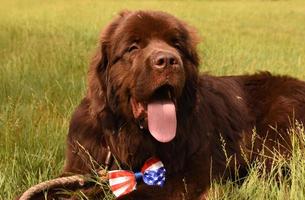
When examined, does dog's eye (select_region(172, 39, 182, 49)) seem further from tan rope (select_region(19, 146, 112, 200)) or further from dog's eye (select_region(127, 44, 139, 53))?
tan rope (select_region(19, 146, 112, 200))

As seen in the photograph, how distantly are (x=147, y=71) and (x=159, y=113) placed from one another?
300 millimetres

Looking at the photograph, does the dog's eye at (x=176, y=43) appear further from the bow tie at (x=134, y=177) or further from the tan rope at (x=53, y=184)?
the tan rope at (x=53, y=184)

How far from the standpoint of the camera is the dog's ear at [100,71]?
3936mm

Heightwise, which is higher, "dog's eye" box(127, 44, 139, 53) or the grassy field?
"dog's eye" box(127, 44, 139, 53)

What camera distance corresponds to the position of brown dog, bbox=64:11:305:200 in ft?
12.1

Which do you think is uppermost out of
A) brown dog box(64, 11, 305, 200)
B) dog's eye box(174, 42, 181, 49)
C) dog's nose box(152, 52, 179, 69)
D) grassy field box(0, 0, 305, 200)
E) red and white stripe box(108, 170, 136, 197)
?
dog's nose box(152, 52, 179, 69)

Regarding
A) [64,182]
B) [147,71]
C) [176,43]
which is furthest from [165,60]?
[64,182]

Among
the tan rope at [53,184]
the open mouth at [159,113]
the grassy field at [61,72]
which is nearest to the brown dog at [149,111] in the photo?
the open mouth at [159,113]

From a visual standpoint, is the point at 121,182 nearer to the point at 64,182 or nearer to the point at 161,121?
the point at 64,182

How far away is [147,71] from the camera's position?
142 inches

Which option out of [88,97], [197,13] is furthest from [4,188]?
[197,13]

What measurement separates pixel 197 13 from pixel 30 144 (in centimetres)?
1630

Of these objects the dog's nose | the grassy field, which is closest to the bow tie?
the grassy field

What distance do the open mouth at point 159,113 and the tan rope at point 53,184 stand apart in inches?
23.9
